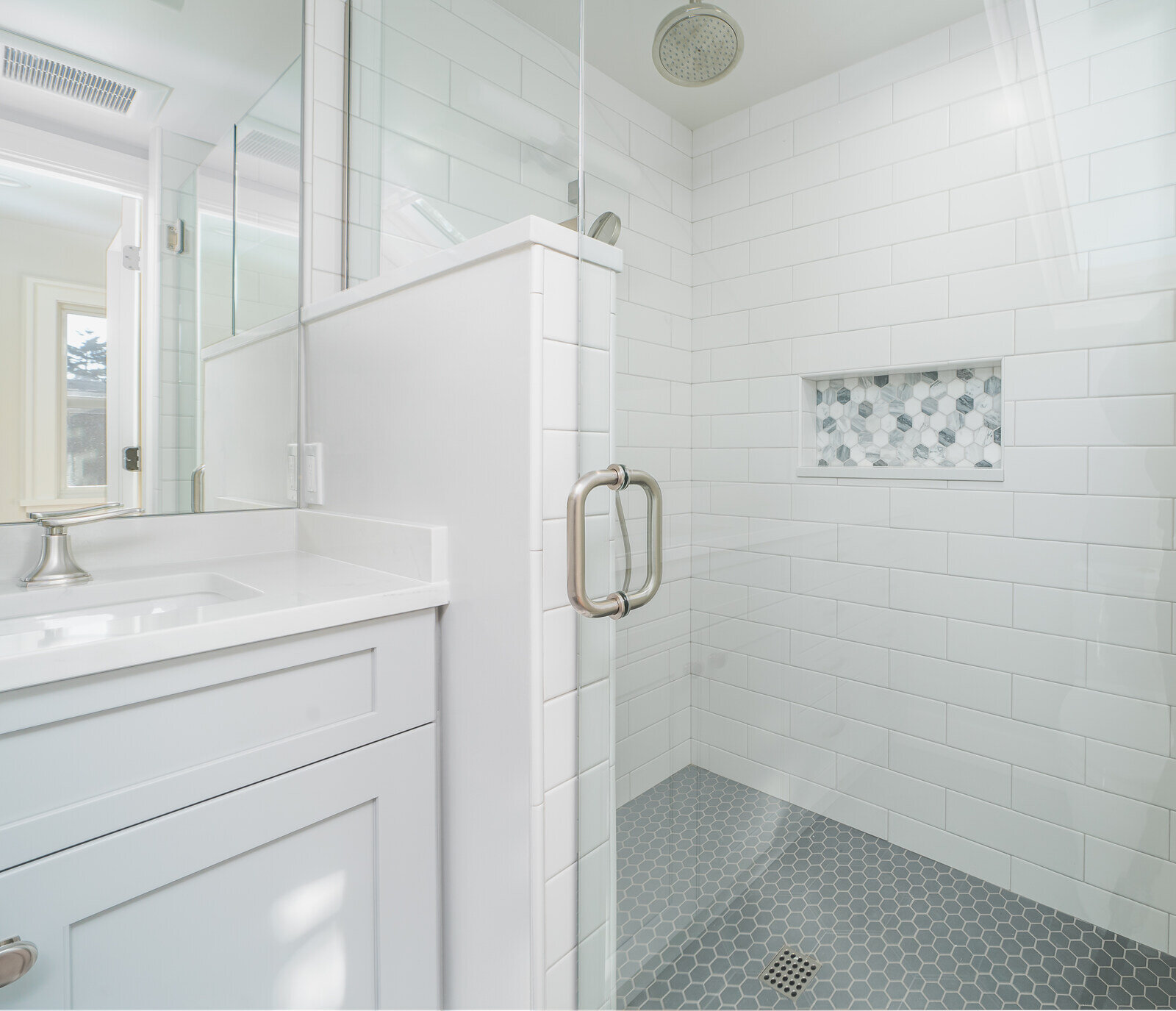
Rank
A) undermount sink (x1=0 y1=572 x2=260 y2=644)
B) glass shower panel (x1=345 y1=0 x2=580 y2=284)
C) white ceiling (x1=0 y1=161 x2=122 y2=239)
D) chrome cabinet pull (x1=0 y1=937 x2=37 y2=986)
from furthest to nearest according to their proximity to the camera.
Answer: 1. white ceiling (x1=0 y1=161 x2=122 y2=239)
2. glass shower panel (x1=345 y1=0 x2=580 y2=284)
3. undermount sink (x1=0 y1=572 x2=260 y2=644)
4. chrome cabinet pull (x1=0 y1=937 x2=37 y2=986)

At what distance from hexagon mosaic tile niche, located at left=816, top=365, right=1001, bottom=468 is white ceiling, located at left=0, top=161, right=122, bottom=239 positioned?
4.31ft

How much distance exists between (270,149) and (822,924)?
1750 mm

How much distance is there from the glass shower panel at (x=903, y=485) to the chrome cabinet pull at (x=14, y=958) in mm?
727

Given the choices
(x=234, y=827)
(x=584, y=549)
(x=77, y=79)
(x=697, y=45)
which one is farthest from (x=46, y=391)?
(x=697, y=45)

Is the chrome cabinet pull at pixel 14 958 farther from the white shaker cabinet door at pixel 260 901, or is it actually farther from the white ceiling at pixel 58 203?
the white ceiling at pixel 58 203

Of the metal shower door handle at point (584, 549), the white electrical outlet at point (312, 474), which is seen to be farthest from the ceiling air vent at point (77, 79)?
the metal shower door handle at point (584, 549)

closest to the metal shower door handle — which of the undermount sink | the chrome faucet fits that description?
the undermount sink

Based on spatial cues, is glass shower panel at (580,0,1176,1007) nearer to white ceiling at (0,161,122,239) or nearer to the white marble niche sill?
the white marble niche sill

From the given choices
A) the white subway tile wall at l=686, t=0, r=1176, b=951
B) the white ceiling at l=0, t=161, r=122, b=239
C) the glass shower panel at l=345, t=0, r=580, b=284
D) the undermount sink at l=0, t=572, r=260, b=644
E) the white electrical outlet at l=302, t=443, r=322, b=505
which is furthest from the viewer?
the white electrical outlet at l=302, t=443, r=322, b=505

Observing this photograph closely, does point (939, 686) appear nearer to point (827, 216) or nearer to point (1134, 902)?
point (1134, 902)

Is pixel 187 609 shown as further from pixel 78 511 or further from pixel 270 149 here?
pixel 270 149

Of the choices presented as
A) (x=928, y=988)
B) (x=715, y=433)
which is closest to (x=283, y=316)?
(x=715, y=433)

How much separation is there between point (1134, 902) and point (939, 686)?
0.73ft

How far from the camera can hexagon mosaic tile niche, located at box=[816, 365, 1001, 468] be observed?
586 mm
